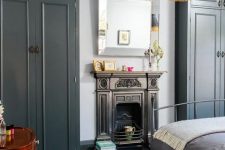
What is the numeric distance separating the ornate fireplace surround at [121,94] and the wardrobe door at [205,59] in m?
0.56

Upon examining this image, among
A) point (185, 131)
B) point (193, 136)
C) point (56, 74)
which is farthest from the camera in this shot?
point (56, 74)

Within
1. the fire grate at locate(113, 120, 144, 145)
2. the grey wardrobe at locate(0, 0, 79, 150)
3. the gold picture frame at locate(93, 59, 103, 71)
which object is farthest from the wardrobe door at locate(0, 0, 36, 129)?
the fire grate at locate(113, 120, 144, 145)

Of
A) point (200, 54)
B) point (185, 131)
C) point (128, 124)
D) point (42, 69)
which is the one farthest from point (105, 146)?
point (200, 54)

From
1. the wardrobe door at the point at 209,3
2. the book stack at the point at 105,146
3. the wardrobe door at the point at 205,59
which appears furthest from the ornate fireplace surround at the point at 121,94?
the wardrobe door at the point at 209,3

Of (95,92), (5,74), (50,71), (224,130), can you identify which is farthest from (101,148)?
(224,130)

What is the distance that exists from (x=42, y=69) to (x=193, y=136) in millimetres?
1872

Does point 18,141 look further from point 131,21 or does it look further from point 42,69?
point 131,21

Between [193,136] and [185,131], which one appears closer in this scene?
[193,136]

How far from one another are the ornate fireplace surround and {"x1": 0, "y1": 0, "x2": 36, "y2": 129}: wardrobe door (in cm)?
93

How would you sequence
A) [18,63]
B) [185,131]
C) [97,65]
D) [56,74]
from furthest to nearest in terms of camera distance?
[97,65]
[56,74]
[18,63]
[185,131]

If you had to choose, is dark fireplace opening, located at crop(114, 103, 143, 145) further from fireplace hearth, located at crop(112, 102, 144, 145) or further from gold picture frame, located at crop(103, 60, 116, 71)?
gold picture frame, located at crop(103, 60, 116, 71)

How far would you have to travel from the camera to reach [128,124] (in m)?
3.79

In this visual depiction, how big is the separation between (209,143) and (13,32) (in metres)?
2.31

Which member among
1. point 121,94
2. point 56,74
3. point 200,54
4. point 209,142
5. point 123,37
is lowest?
point 209,142
